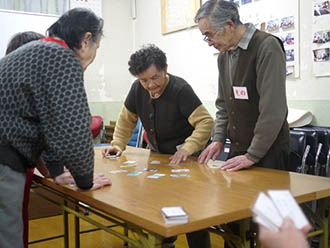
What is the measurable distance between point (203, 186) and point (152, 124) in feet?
3.07

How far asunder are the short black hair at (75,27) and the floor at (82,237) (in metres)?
2.12

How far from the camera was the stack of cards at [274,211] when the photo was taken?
61cm

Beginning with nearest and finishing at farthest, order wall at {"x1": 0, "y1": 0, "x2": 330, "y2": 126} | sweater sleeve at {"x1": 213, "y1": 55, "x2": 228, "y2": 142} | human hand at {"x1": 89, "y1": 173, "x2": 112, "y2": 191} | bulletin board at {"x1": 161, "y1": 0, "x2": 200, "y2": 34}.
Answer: human hand at {"x1": 89, "y1": 173, "x2": 112, "y2": 191}
sweater sleeve at {"x1": 213, "y1": 55, "x2": 228, "y2": 142}
wall at {"x1": 0, "y1": 0, "x2": 330, "y2": 126}
bulletin board at {"x1": 161, "y1": 0, "x2": 200, "y2": 34}

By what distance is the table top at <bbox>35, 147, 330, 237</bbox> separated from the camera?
46.4 inches

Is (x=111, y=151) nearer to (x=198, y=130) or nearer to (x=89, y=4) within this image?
(x=198, y=130)

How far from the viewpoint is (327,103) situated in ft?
10.8

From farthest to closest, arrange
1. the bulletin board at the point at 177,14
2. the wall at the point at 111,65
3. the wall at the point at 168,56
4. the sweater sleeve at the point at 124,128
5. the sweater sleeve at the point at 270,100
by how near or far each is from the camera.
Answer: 1. the wall at the point at 111,65
2. the bulletin board at the point at 177,14
3. the wall at the point at 168,56
4. the sweater sleeve at the point at 124,128
5. the sweater sleeve at the point at 270,100

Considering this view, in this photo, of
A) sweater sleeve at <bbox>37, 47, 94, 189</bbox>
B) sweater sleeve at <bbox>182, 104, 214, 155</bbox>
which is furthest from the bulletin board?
sweater sleeve at <bbox>37, 47, 94, 189</bbox>

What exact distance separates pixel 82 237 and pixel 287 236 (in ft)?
9.85

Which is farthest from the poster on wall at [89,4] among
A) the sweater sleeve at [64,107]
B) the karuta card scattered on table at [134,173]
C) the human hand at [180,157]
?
the sweater sleeve at [64,107]

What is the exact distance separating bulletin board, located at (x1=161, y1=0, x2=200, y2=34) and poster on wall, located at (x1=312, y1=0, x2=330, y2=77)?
1747 millimetres

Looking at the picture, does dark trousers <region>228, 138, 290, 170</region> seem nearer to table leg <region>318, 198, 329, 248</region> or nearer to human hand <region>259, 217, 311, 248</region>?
table leg <region>318, 198, 329, 248</region>

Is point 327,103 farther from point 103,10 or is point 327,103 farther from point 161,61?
point 103,10

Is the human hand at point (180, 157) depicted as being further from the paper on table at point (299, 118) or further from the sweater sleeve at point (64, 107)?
the paper on table at point (299, 118)
